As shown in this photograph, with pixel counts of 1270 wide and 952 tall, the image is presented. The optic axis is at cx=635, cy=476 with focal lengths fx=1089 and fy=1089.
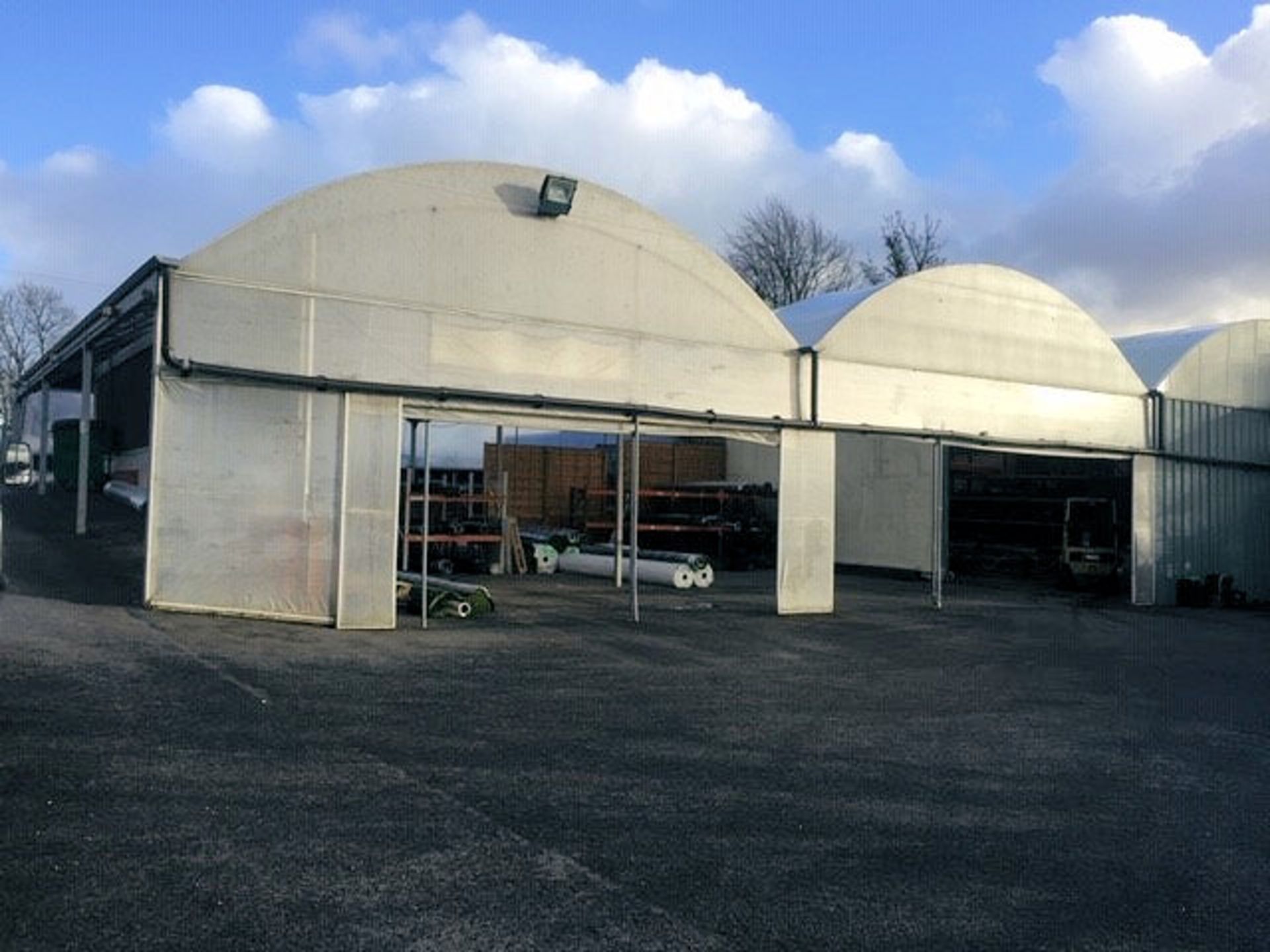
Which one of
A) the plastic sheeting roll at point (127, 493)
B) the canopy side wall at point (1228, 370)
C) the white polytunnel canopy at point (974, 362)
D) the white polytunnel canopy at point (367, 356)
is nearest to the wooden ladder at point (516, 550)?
the plastic sheeting roll at point (127, 493)

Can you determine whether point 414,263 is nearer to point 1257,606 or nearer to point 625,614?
point 625,614

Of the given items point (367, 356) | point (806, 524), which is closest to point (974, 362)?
point (806, 524)

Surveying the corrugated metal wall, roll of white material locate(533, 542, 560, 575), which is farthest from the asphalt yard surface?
roll of white material locate(533, 542, 560, 575)

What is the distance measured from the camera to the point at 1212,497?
22.9m

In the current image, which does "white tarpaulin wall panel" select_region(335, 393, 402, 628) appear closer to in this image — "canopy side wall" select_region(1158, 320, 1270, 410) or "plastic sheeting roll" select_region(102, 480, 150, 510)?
"plastic sheeting roll" select_region(102, 480, 150, 510)

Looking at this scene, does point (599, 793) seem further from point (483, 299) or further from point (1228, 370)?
point (1228, 370)

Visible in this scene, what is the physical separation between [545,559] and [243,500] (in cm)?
1156

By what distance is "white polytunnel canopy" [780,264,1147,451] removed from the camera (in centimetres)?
1722

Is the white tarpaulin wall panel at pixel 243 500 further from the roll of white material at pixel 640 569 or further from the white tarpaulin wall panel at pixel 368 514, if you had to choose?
the roll of white material at pixel 640 569

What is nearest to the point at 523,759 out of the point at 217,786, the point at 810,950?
the point at 217,786

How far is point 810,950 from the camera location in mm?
4340

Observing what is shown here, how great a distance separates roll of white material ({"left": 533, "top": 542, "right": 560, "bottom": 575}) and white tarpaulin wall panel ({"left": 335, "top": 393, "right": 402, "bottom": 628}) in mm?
10325

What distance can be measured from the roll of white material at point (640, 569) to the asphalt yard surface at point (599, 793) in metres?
7.78

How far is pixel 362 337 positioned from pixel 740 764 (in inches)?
317
